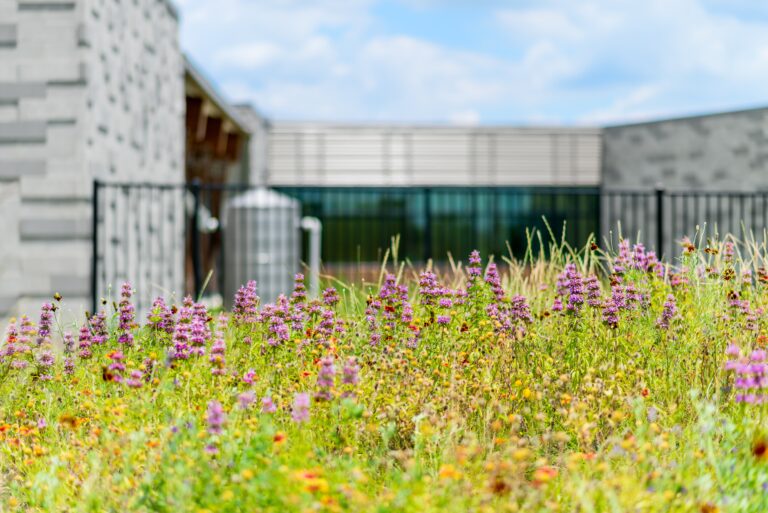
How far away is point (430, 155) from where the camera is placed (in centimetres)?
2342

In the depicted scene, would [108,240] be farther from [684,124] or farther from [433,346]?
[684,124]

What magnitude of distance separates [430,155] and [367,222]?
10.2 ft

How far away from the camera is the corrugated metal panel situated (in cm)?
2288

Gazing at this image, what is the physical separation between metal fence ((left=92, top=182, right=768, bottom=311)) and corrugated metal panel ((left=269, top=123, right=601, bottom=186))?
1.05 m

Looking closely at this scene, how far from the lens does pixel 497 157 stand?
23.7 meters

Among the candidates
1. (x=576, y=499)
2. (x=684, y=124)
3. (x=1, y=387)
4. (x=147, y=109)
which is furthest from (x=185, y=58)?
(x=684, y=124)

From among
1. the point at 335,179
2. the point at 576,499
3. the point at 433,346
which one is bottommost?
the point at 576,499

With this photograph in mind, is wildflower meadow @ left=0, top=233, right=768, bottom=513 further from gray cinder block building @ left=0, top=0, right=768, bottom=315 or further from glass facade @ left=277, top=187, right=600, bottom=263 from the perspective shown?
glass facade @ left=277, top=187, right=600, bottom=263

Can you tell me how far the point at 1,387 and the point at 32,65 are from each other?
4.03 meters

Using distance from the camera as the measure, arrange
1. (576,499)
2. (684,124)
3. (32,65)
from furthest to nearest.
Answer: (684,124) < (32,65) < (576,499)

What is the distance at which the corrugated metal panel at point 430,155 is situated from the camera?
2288 centimetres

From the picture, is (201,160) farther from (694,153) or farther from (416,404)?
(416,404)

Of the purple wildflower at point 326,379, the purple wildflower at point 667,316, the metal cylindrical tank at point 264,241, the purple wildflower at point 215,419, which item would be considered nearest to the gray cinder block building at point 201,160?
the metal cylindrical tank at point 264,241

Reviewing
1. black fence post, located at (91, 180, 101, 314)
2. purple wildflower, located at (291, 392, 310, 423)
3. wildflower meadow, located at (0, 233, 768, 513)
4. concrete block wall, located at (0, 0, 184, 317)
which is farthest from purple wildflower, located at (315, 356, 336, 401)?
black fence post, located at (91, 180, 101, 314)
